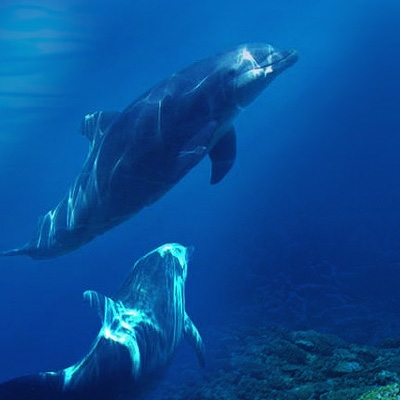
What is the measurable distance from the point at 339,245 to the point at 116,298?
1334 cm

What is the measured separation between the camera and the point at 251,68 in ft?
23.7

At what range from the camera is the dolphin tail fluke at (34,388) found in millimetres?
5324

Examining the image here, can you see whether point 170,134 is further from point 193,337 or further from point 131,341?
point 193,337

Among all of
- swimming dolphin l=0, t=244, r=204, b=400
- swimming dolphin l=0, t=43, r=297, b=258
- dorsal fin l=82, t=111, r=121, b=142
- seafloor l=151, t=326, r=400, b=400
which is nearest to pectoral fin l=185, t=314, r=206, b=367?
swimming dolphin l=0, t=244, r=204, b=400

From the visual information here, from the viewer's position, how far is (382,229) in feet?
63.3

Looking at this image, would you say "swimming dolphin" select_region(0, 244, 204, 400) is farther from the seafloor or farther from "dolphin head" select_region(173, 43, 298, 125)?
"dolphin head" select_region(173, 43, 298, 125)

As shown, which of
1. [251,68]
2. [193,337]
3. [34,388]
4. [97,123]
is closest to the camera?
[34,388]

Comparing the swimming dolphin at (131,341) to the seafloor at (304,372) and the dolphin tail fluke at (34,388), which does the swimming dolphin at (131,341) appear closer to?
the dolphin tail fluke at (34,388)

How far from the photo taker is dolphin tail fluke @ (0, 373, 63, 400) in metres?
5.32

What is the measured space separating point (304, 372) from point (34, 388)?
12.2 ft

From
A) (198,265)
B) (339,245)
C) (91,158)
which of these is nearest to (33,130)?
(198,265)

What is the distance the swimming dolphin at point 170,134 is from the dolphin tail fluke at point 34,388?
3.01m

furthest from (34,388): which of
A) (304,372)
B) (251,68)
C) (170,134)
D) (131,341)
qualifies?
(251,68)

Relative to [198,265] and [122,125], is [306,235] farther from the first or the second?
[122,125]
